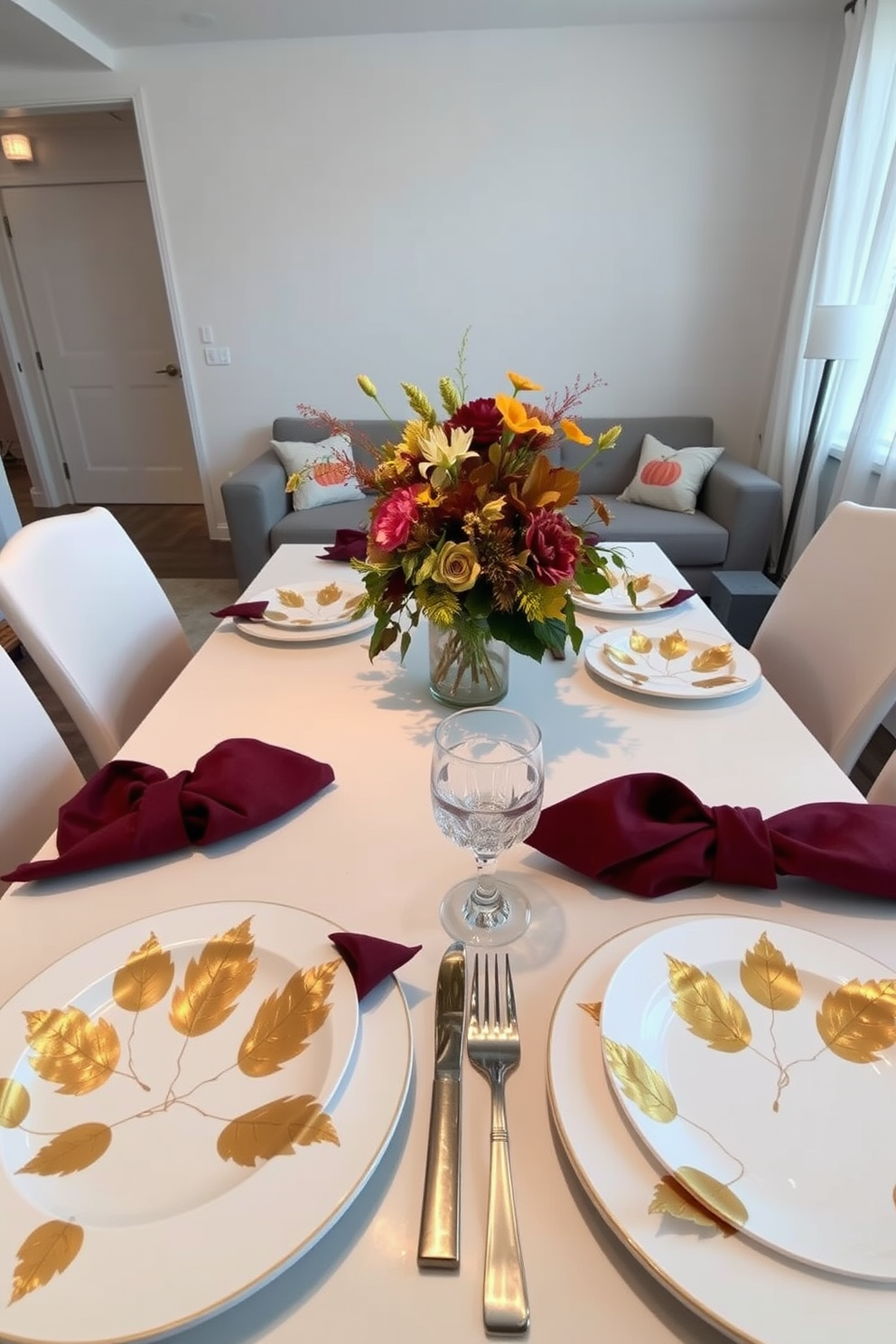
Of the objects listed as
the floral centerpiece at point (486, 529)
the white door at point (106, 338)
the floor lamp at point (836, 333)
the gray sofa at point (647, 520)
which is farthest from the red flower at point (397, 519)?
the white door at point (106, 338)

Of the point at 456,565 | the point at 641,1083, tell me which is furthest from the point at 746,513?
the point at 641,1083

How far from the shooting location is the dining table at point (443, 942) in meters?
0.39

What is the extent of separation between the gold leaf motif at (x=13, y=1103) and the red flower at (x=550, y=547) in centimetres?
66

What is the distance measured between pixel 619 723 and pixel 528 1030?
0.49 m

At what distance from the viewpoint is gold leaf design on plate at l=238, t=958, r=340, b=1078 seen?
20.4 inches

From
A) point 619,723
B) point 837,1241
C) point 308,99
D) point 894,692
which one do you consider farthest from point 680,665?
point 308,99

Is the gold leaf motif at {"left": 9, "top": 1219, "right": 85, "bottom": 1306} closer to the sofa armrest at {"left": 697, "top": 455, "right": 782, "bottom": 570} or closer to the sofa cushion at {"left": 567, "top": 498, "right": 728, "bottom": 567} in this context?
the sofa cushion at {"left": 567, "top": 498, "right": 728, "bottom": 567}

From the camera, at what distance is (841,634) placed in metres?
1.16

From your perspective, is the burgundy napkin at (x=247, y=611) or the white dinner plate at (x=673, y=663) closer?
the white dinner plate at (x=673, y=663)

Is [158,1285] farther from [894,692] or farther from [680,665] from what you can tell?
[894,692]

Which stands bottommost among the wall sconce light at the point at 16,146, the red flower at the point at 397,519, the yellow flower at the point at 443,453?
the red flower at the point at 397,519

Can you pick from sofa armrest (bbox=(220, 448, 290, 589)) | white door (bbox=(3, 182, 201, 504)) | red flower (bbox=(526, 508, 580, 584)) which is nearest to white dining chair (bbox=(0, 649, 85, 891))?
red flower (bbox=(526, 508, 580, 584))

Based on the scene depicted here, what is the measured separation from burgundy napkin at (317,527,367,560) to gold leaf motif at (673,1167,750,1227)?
4.03ft

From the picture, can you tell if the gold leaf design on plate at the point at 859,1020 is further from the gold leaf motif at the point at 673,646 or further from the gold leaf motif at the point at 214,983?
the gold leaf motif at the point at 673,646
